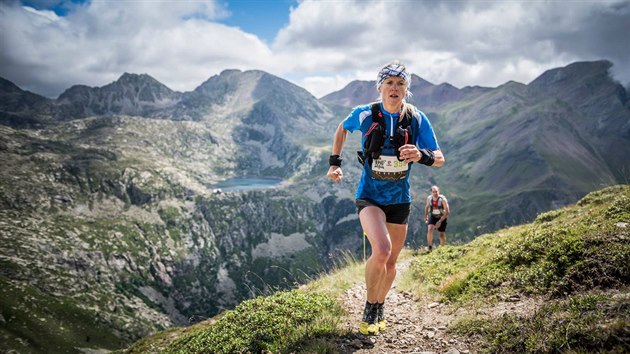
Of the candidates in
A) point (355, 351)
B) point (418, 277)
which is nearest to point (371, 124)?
point (355, 351)

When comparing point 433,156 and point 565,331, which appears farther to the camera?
point 433,156

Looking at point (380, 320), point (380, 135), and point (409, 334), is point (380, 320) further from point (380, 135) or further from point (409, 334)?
point (380, 135)

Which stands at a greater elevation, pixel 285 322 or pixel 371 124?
pixel 371 124

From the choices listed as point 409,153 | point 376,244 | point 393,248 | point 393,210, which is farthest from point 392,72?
point 393,248

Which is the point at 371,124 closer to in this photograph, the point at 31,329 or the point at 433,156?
the point at 433,156

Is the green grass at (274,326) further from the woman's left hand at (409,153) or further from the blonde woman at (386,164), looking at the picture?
the woman's left hand at (409,153)

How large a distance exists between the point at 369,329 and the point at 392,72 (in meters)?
5.55

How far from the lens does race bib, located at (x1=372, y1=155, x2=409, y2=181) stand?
7.29m

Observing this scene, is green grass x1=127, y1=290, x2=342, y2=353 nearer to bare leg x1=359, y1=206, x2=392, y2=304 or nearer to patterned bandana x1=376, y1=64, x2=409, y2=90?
bare leg x1=359, y1=206, x2=392, y2=304

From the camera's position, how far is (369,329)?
7734 mm

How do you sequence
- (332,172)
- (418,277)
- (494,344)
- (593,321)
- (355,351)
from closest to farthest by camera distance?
(593,321), (494,344), (355,351), (332,172), (418,277)

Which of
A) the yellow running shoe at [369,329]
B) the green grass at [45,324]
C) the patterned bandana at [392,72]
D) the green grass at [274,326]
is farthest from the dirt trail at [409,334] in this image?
the green grass at [45,324]

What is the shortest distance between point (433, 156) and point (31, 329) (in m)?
198

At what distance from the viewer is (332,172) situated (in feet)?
25.6
